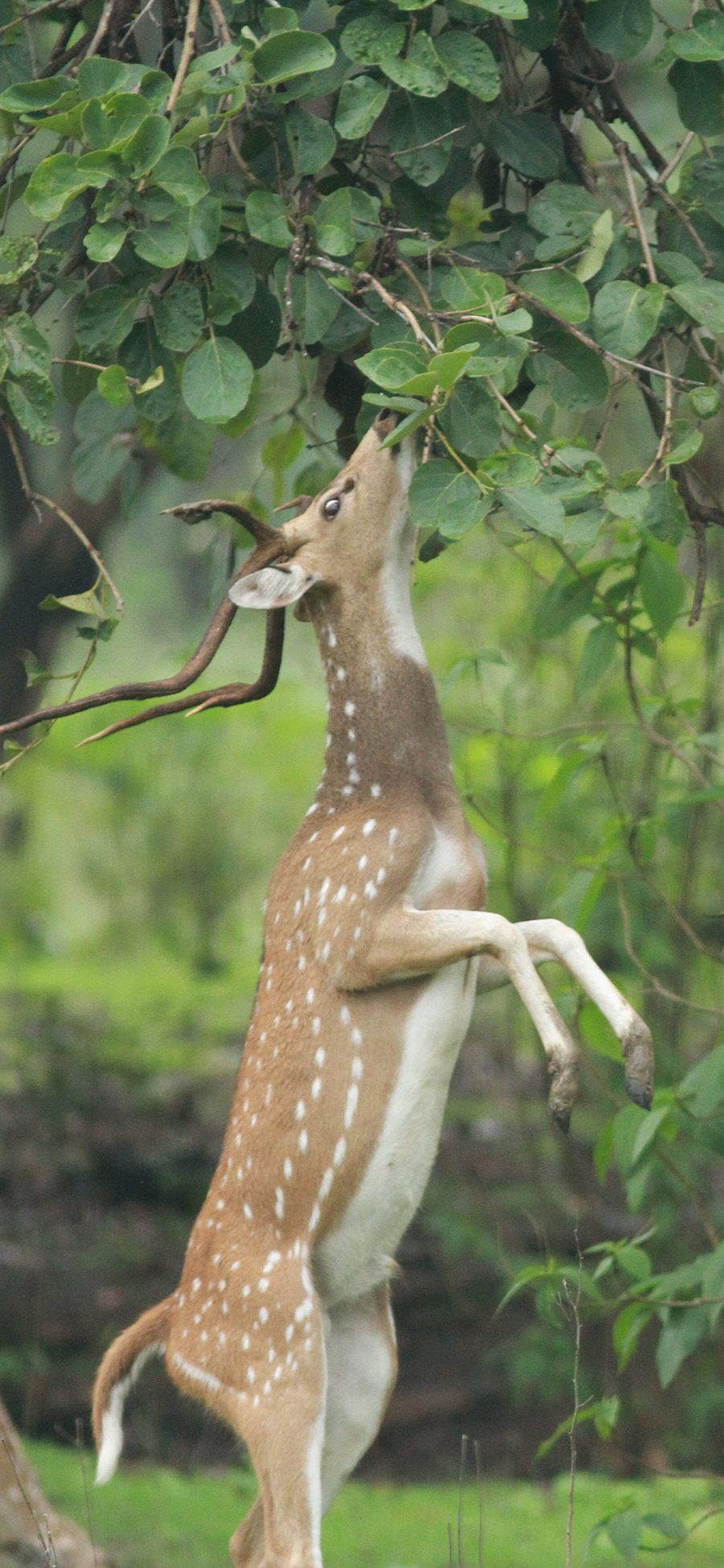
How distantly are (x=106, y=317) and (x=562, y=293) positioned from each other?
2.66 feet

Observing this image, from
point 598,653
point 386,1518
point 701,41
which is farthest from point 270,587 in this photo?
point 386,1518

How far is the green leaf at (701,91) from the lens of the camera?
3.31 m

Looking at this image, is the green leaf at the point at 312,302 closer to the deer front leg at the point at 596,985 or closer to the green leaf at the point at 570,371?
the green leaf at the point at 570,371

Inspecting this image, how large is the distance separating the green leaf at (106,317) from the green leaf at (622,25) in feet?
3.19

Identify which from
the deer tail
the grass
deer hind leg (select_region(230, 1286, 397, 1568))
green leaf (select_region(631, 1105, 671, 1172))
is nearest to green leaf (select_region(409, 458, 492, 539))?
green leaf (select_region(631, 1105, 671, 1172))

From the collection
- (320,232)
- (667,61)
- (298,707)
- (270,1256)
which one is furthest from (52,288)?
(298,707)

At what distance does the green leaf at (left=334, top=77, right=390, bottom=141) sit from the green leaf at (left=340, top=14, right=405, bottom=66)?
0.06m

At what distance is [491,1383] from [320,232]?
668cm

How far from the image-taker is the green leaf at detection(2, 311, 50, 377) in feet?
10.3

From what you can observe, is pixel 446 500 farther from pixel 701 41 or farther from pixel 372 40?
pixel 701 41

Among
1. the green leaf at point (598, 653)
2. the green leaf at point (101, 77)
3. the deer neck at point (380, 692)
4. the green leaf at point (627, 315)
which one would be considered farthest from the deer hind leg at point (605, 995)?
the green leaf at point (101, 77)

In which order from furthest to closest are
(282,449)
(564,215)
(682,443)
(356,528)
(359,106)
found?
(282,449)
(356,528)
(564,215)
(682,443)
(359,106)

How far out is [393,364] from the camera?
2.88 m

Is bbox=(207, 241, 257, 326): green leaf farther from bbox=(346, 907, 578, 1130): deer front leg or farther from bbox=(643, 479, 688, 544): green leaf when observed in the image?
bbox=(346, 907, 578, 1130): deer front leg
